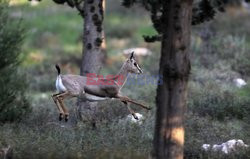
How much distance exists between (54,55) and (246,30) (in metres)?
9.40

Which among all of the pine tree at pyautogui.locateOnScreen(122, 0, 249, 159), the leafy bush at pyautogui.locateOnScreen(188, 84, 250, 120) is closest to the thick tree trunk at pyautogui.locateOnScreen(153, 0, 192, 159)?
the pine tree at pyautogui.locateOnScreen(122, 0, 249, 159)

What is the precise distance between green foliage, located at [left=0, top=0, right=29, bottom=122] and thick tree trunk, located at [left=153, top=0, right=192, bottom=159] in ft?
19.3

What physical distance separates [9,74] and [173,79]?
667cm

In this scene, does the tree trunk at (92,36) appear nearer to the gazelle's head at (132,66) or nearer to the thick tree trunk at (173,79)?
the gazelle's head at (132,66)

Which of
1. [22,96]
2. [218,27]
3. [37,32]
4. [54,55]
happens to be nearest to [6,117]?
[22,96]

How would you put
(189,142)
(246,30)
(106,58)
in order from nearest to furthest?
(189,142) → (106,58) → (246,30)

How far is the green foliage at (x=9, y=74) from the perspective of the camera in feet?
45.3

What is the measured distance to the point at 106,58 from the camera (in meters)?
26.0

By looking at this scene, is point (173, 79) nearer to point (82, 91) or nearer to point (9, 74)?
point (82, 91)

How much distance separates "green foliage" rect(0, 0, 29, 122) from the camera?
1380 centimetres

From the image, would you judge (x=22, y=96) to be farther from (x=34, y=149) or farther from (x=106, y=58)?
(x=106, y=58)

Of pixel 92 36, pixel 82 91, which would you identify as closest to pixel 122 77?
pixel 82 91

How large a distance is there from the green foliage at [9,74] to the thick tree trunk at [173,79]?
5889 millimetres

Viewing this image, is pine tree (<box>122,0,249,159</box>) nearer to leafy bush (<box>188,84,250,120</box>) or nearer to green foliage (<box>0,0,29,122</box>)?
leafy bush (<box>188,84,250,120</box>)
